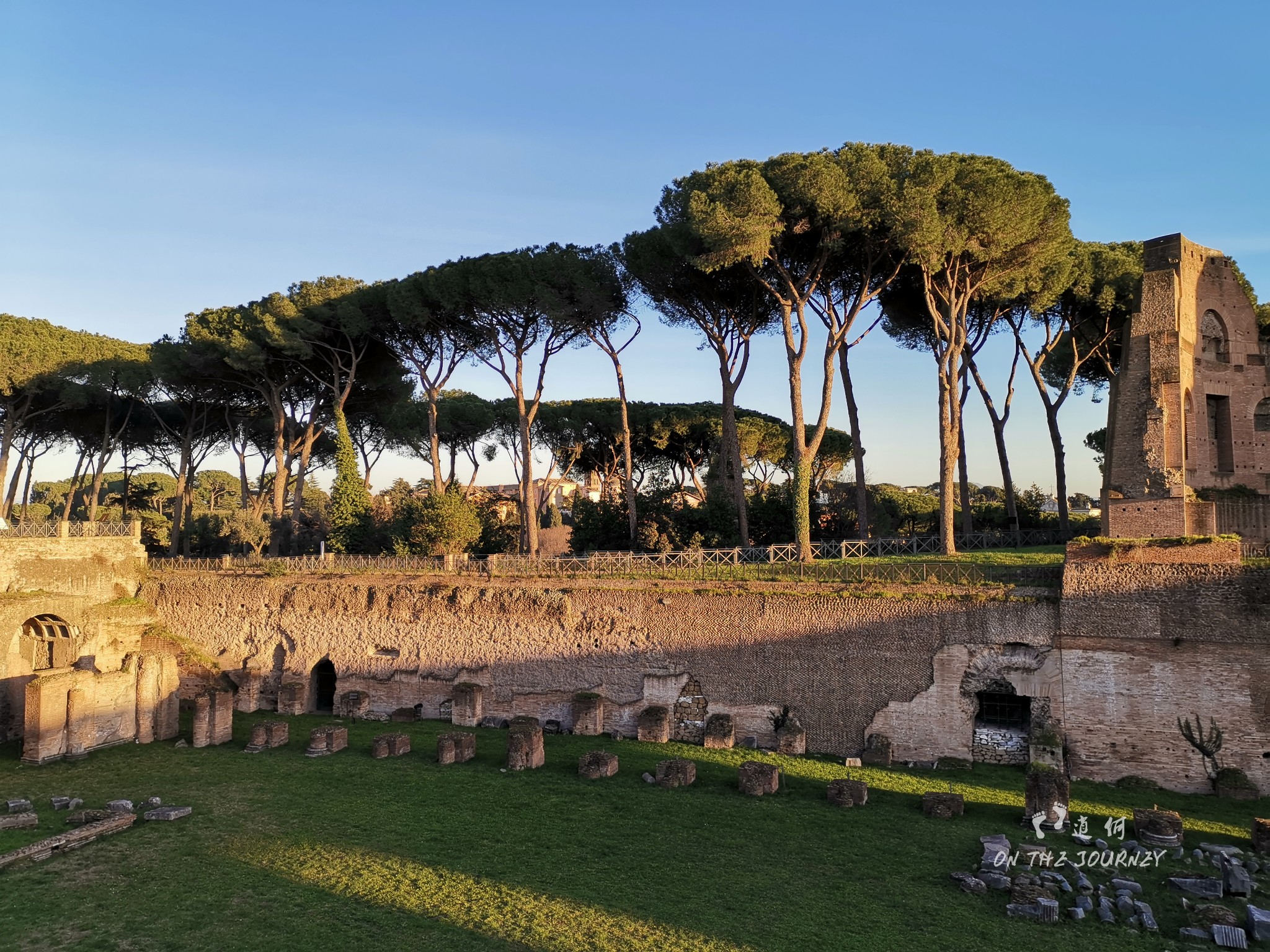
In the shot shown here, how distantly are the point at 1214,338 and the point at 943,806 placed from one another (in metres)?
12.7

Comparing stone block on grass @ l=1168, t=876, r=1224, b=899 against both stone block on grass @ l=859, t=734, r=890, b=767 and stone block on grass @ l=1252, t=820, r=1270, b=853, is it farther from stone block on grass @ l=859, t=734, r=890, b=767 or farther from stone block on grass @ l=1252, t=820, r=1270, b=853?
stone block on grass @ l=859, t=734, r=890, b=767

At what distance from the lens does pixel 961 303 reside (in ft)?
63.0

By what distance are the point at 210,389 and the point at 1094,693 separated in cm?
2560

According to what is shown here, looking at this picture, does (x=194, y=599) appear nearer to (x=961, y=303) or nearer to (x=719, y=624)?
(x=719, y=624)

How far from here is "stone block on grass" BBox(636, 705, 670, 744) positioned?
15.0 m

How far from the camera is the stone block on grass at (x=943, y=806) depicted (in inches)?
431

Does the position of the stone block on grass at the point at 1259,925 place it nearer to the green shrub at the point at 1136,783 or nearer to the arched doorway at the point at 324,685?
the green shrub at the point at 1136,783

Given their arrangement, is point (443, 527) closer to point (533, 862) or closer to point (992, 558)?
point (992, 558)

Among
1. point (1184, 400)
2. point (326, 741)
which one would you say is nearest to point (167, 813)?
point (326, 741)

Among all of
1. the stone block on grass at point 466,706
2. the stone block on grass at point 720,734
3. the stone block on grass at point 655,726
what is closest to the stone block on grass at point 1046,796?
the stone block on grass at point 720,734

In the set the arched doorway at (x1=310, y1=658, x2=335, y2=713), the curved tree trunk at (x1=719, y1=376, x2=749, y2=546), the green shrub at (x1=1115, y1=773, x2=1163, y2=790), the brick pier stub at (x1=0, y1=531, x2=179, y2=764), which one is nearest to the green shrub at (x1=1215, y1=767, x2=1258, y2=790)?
the green shrub at (x1=1115, y1=773, x2=1163, y2=790)

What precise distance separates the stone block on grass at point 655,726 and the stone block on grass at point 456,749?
2867 millimetres

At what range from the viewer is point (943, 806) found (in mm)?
10992

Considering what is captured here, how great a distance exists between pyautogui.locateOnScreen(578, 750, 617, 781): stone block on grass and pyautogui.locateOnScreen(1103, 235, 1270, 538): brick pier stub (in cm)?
914
